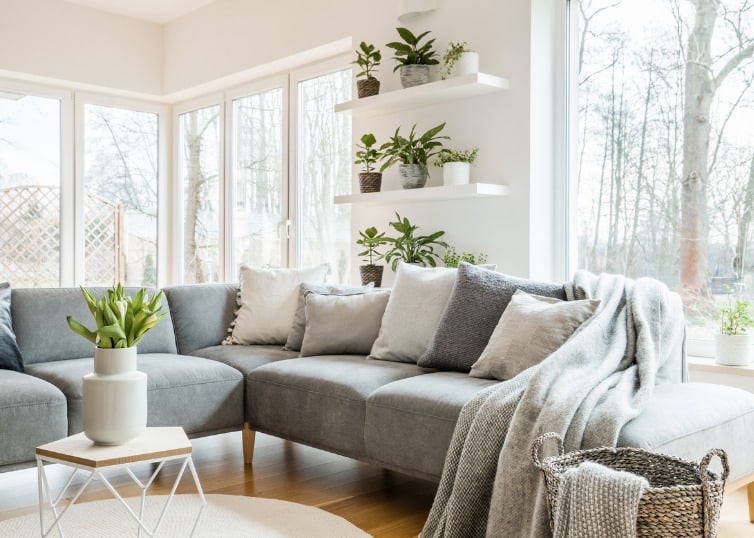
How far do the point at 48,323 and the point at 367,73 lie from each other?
212 cm

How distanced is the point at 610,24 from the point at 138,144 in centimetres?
401

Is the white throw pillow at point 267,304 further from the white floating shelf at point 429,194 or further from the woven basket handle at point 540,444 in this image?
the woven basket handle at point 540,444

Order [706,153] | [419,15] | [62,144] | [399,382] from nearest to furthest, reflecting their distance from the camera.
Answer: [399,382] → [706,153] → [419,15] → [62,144]

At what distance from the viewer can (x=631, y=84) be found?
3.68m

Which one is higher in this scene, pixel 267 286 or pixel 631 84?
pixel 631 84

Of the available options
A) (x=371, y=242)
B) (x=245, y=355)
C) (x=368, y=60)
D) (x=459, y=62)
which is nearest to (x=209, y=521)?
(x=245, y=355)

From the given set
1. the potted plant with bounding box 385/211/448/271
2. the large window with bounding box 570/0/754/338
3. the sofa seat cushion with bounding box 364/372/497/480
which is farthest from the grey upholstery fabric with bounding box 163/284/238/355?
the large window with bounding box 570/0/754/338

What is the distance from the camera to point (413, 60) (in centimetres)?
411

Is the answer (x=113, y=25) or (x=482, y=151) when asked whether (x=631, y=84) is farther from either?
(x=113, y=25)

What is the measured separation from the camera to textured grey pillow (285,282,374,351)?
Answer: 3.65 m

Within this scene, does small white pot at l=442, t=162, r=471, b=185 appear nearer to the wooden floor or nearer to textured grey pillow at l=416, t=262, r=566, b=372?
textured grey pillow at l=416, t=262, r=566, b=372

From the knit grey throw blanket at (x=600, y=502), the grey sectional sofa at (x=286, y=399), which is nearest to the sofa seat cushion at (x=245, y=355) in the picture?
the grey sectional sofa at (x=286, y=399)

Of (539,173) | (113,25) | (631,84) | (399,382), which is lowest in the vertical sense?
(399,382)

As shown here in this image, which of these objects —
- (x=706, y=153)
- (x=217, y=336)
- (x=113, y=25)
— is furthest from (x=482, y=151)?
(x=113, y=25)
